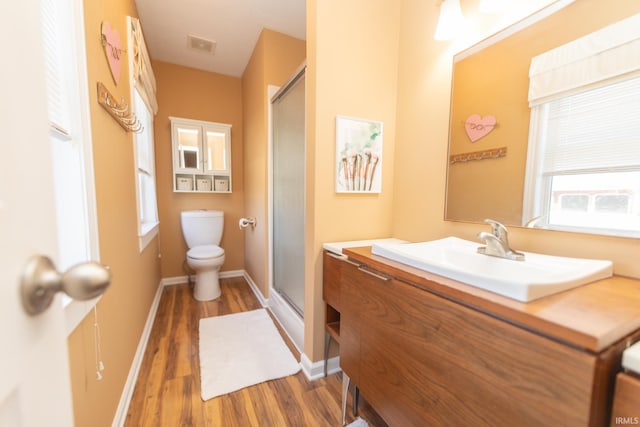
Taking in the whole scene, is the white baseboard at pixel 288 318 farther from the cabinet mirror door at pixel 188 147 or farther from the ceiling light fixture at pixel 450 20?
the ceiling light fixture at pixel 450 20

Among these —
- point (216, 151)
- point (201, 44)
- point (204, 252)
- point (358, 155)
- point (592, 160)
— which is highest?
point (201, 44)

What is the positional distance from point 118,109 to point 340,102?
1175 millimetres

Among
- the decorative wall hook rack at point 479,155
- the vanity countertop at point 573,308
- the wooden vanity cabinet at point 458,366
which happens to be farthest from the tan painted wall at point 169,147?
the vanity countertop at point 573,308

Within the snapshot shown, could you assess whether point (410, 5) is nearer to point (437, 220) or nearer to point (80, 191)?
point (437, 220)

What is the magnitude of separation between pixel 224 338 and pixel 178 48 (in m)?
2.81

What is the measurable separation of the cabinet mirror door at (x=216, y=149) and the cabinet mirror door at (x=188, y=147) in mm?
85

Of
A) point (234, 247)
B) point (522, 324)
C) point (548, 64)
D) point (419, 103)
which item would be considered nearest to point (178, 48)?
point (234, 247)

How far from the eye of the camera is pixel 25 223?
31cm

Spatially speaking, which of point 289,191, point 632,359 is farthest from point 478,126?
point 289,191

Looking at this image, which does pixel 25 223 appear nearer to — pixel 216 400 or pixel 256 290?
pixel 216 400

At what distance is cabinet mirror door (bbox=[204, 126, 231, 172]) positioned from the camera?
3.01 meters

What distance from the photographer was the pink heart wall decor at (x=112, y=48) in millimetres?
1164

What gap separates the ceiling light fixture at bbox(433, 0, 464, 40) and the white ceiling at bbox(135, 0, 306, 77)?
128 cm

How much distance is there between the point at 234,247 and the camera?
3314mm
